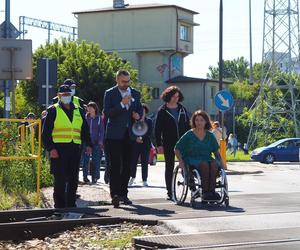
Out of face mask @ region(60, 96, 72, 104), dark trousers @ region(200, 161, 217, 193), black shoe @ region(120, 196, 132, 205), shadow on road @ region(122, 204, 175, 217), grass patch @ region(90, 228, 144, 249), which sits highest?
face mask @ region(60, 96, 72, 104)

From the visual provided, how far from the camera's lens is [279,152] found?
39.7m

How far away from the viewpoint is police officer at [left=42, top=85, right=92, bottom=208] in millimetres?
10898

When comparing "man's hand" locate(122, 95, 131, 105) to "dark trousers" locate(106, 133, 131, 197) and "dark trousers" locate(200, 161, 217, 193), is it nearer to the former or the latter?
"dark trousers" locate(106, 133, 131, 197)

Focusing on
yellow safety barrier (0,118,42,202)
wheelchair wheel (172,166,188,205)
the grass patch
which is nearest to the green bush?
yellow safety barrier (0,118,42,202)

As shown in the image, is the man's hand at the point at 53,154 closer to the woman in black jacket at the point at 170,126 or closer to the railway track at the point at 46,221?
the railway track at the point at 46,221

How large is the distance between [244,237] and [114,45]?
224 ft

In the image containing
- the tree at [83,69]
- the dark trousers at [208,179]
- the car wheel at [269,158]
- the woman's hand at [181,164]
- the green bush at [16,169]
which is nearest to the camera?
the dark trousers at [208,179]

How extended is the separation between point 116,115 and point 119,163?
732 mm

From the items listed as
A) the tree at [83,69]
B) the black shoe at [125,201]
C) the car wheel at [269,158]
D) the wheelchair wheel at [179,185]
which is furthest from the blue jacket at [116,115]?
the tree at [83,69]

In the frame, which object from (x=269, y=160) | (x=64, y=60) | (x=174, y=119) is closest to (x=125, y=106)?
(x=174, y=119)

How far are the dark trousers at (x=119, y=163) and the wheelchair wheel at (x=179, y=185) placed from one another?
811mm

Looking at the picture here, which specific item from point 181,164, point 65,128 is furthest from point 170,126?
point 65,128

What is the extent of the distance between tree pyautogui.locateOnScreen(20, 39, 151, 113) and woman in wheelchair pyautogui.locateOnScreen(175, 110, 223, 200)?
144 ft

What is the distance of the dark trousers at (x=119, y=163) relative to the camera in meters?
11.1
